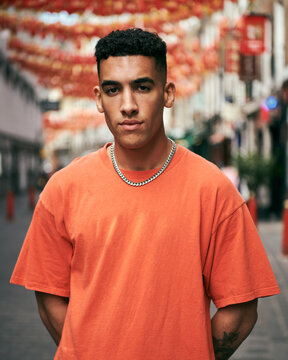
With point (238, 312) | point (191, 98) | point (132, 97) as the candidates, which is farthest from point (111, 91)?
point (191, 98)

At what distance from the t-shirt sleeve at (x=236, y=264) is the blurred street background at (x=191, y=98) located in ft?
10.8

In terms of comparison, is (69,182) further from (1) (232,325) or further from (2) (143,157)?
(1) (232,325)

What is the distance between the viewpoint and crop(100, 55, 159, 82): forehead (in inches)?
76.1

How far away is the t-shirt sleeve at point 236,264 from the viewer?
1.98 metres

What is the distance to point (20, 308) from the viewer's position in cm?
675

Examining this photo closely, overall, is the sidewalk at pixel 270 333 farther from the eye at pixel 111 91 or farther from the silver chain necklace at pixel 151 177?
the eye at pixel 111 91

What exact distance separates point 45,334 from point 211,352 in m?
4.06

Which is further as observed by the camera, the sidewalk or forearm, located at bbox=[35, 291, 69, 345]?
the sidewalk

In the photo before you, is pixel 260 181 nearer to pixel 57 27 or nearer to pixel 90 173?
pixel 57 27

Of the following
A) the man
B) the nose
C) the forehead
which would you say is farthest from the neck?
the forehead

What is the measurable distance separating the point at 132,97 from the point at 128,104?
0.10 feet

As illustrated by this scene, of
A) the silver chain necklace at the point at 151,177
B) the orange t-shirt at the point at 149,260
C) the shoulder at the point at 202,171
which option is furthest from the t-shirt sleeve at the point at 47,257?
the shoulder at the point at 202,171

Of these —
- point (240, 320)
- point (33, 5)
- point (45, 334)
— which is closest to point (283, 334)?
point (45, 334)

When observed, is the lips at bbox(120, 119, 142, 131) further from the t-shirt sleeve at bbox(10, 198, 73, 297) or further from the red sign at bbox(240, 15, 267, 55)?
the red sign at bbox(240, 15, 267, 55)
